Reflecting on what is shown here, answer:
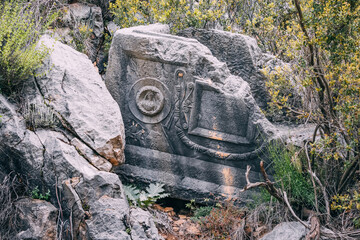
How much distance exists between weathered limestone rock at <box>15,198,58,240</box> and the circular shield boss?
5.34 ft

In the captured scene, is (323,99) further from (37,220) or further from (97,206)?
(37,220)

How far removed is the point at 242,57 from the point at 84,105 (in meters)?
2.42

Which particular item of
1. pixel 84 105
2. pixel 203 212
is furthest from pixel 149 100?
pixel 203 212

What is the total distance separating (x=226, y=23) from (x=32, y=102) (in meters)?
4.43

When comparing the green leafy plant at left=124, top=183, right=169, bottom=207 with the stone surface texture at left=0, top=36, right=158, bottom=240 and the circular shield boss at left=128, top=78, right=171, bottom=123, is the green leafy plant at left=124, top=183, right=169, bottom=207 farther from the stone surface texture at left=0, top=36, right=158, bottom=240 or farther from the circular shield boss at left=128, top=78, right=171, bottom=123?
the circular shield boss at left=128, top=78, right=171, bottom=123

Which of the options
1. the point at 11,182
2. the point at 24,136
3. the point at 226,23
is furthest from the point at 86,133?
the point at 226,23

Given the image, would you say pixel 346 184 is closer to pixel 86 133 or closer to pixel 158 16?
pixel 86 133

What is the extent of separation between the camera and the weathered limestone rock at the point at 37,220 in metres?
3.34

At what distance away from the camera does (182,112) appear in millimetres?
4535

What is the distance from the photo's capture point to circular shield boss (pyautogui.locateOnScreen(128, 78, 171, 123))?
180 inches

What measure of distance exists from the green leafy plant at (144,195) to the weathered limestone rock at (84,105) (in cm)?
39

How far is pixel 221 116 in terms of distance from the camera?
14.5ft

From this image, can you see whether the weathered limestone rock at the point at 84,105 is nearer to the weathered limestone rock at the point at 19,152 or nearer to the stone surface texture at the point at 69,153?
the stone surface texture at the point at 69,153

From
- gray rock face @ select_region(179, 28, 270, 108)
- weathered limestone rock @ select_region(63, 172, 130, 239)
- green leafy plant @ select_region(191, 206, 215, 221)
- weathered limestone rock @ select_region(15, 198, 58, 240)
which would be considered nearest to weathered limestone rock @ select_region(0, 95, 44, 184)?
weathered limestone rock @ select_region(15, 198, 58, 240)
